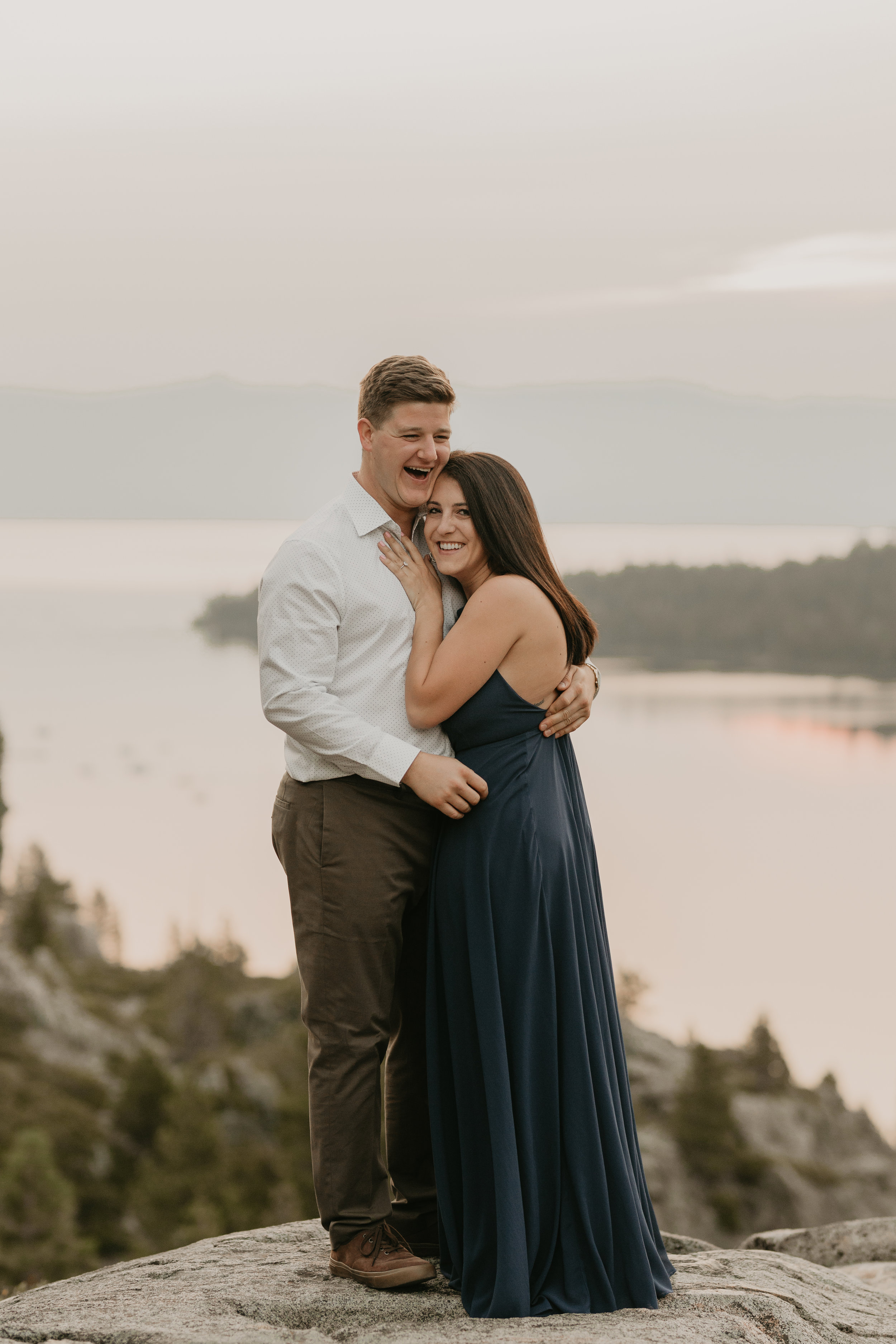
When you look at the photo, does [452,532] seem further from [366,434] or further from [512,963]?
[512,963]

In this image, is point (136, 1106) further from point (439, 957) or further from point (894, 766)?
point (894, 766)

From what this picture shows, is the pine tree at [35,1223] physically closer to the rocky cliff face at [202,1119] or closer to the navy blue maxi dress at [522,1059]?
the rocky cliff face at [202,1119]

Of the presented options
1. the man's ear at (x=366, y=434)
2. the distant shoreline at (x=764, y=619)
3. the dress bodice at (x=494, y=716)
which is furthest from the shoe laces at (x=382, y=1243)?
the distant shoreline at (x=764, y=619)

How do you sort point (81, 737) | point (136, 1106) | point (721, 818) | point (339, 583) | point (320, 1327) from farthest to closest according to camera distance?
point (81, 737) → point (721, 818) → point (136, 1106) → point (339, 583) → point (320, 1327)

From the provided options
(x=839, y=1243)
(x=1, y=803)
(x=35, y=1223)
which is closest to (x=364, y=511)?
(x=839, y=1243)

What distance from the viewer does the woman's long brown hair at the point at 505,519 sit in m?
3.80

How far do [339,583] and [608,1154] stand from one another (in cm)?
207

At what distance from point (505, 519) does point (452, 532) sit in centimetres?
18

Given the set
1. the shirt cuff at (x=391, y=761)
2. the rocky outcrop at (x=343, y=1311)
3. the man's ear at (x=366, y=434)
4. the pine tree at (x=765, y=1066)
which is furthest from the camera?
the pine tree at (x=765, y=1066)

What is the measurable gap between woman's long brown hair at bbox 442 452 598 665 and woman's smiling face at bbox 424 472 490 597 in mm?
19

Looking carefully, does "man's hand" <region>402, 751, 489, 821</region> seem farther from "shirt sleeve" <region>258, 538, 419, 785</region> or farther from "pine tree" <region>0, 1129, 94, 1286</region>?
"pine tree" <region>0, 1129, 94, 1286</region>

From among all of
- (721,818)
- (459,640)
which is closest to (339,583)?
(459,640)

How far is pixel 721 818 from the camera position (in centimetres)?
11256

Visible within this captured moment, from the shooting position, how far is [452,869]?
12.6 feet
